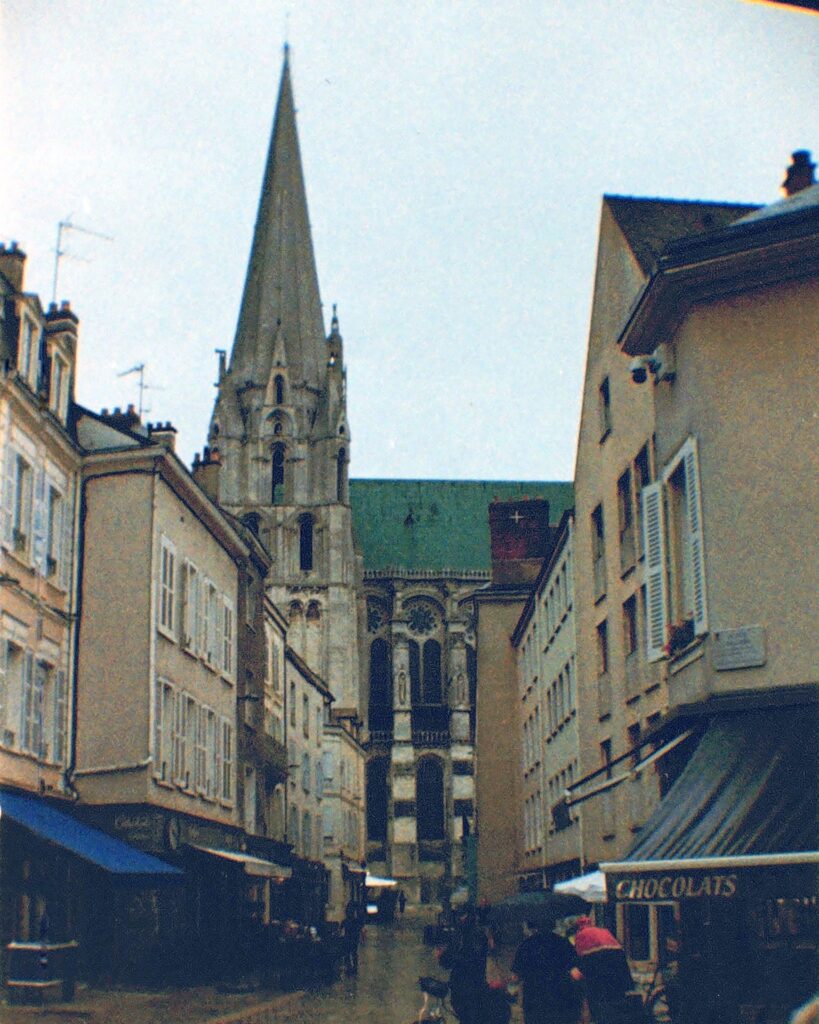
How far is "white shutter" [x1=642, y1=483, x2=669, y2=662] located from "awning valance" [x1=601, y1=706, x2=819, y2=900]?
2336mm

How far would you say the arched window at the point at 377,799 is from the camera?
90750 mm

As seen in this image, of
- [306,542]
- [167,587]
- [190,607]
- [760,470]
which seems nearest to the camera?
[760,470]

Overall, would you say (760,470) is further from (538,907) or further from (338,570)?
(338,570)

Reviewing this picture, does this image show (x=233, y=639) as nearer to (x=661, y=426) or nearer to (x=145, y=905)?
(x=145, y=905)

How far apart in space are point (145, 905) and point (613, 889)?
13804 mm

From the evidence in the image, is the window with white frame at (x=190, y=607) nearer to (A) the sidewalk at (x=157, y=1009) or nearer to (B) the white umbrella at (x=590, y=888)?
(A) the sidewalk at (x=157, y=1009)

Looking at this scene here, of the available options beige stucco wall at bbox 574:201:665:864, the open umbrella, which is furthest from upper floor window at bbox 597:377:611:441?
the open umbrella

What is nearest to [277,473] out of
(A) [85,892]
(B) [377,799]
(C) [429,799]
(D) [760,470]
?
(B) [377,799]

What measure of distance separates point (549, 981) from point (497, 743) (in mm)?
40149

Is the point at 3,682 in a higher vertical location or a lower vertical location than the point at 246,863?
higher

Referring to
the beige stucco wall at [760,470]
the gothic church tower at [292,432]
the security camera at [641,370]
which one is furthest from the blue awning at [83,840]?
the gothic church tower at [292,432]

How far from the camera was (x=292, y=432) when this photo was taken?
93500mm

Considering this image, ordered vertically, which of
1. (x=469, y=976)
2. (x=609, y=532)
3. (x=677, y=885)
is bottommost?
(x=469, y=976)

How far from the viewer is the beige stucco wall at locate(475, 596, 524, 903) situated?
4894cm
